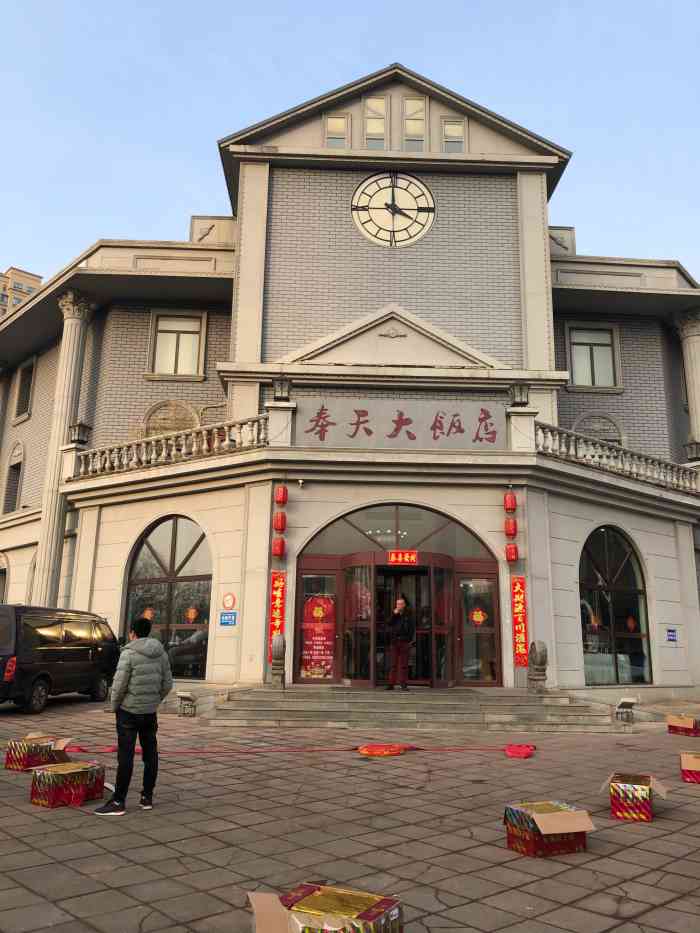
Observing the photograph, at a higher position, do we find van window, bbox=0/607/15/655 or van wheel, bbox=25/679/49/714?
van window, bbox=0/607/15/655

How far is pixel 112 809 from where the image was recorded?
6.04 metres

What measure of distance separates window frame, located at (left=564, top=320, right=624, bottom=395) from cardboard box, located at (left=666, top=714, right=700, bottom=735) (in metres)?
10.3

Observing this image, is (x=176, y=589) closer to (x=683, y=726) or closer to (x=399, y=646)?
(x=399, y=646)

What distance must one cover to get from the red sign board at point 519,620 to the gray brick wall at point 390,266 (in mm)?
5484

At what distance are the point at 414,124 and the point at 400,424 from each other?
8755 mm

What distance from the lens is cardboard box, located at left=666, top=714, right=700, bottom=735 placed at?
11.6 metres

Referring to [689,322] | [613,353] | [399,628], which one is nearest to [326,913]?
[399,628]

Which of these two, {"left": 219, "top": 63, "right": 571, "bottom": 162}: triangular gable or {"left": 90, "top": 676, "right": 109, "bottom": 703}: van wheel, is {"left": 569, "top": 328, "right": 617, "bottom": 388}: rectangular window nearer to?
{"left": 219, "top": 63, "right": 571, "bottom": 162}: triangular gable

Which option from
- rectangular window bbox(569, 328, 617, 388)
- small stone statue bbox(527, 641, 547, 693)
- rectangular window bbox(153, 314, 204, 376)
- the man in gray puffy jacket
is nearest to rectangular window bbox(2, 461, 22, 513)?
rectangular window bbox(153, 314, 204, 376)

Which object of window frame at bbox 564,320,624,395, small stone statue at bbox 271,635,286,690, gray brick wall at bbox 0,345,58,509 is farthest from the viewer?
gray brick wall at bbox 0,345,58,509

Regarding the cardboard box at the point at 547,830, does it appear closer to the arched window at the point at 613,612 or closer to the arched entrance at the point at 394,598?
the arched entrance at the point at 394,598

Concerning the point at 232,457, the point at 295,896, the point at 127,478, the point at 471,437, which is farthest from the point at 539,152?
the point at 295,896

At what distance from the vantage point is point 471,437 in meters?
15.2

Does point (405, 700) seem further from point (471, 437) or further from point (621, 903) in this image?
point (621, 903)
